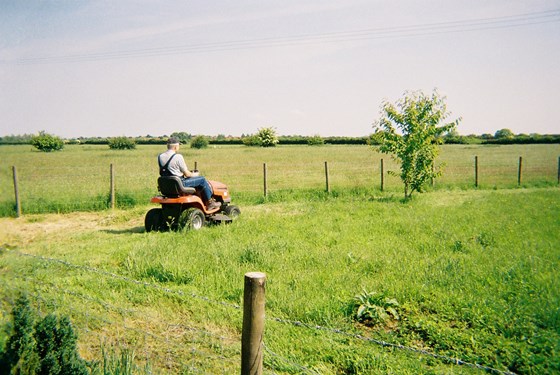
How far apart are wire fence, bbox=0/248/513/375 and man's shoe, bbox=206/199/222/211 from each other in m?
3.81

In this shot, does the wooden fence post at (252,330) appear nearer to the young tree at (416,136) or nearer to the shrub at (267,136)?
the young tree at (416,136)

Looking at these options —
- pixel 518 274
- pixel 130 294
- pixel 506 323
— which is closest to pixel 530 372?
pixel 506 323

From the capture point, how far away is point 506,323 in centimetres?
395

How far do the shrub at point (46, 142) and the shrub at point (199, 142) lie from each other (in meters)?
17.2

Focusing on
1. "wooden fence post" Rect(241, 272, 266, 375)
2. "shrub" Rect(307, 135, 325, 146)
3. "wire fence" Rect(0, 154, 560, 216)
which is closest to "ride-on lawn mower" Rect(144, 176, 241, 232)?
"wire fence" Rect(0, 154, 560, 216)

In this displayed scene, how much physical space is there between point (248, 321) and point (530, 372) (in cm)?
249

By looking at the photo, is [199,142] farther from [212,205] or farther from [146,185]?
[212,205]

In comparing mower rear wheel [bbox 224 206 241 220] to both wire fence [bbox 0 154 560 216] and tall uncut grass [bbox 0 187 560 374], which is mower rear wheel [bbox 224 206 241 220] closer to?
tall uncut grass [bbox 0 187 560 374]

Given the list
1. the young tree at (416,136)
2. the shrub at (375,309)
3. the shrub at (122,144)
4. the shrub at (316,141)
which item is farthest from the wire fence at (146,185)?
the shrub at (316,141)

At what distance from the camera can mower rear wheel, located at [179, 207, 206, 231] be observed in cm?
796

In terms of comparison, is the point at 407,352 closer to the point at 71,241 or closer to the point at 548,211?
the point at 71,241

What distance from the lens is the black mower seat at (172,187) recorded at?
785 cm

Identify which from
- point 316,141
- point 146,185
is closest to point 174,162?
point 146,185

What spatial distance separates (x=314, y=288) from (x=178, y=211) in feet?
13.9
